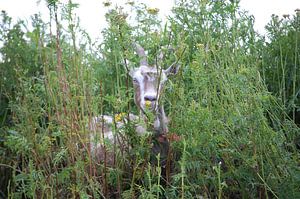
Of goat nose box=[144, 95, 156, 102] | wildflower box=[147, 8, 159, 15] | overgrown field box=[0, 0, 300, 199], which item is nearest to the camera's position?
overgrown field box=[0, 0, 300, 199]

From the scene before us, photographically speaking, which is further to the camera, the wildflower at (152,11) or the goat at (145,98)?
the wildflower at (152,11)

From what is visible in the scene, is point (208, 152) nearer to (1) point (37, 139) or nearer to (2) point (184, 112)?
(2) point (184, 112)

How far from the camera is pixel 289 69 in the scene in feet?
19.7

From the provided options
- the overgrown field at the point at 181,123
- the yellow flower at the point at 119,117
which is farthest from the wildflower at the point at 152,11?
the yellow flower at the point at 119,117

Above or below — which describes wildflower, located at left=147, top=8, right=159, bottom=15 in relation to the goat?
above

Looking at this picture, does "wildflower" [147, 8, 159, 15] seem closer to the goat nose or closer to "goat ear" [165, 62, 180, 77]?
"goat ear" [165, 62, 180, 77]

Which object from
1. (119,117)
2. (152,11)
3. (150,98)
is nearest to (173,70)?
(150,98)

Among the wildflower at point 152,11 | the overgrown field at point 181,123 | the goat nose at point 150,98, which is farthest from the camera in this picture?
the goat nose at point 150,98

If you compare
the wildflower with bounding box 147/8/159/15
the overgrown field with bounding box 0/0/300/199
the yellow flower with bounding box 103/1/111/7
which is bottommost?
the overgrown field with bounding box 0/0/300/199

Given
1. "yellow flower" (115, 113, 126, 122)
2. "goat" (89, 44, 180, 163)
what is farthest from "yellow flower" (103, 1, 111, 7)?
"yellow flower" (115, 113, 126, 122)

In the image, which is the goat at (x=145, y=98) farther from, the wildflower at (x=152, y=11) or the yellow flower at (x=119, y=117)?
the wildflower at (x=152, y=11)

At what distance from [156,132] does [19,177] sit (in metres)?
1.11

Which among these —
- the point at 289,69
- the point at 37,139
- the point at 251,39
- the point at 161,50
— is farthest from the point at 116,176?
the point at 289,69

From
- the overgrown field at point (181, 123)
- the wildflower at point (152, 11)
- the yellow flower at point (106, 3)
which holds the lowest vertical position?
the overgrown field at point (181, 123)
